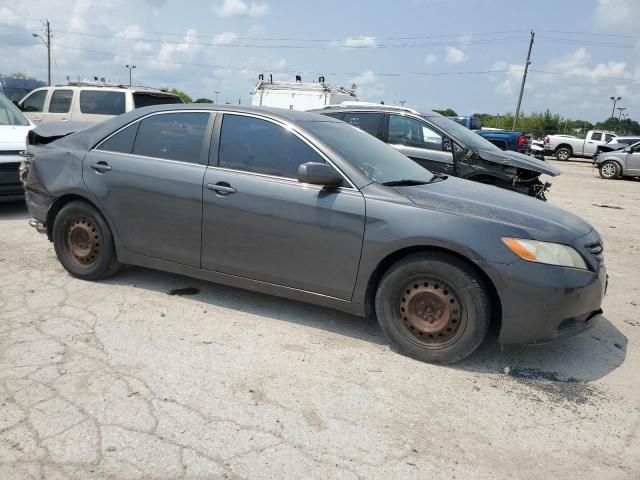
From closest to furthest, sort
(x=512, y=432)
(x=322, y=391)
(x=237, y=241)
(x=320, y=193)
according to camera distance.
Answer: (x=512, y=432)
(x=322, y=391)
(x=320, y=193)
(x=237, y=241)

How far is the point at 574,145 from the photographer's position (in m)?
29.2

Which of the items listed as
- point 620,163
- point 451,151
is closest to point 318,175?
point 451,151

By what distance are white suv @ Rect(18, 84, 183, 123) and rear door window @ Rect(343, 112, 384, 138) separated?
399 cm

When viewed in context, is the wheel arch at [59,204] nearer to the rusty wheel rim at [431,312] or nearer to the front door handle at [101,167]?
the front door handle at [101,167]

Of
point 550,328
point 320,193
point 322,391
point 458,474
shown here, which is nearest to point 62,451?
point 322,391

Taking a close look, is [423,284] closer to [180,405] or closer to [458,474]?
[458,474]

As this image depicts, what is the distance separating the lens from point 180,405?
2988 mm

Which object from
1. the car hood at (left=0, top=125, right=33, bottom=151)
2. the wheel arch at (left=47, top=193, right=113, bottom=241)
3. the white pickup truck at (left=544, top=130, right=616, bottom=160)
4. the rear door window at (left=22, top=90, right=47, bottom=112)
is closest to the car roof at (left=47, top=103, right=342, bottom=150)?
the wheel arch at (left=47, top=193, right=113, bottom=241)

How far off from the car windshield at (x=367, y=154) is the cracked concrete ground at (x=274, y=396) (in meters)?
1.19

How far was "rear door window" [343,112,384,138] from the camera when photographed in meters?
8.43

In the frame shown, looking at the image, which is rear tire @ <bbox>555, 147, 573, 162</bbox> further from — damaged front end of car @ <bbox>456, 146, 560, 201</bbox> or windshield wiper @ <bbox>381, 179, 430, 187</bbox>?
windshield wiper @ <bbox>381, 179, 430, 187</bbox>

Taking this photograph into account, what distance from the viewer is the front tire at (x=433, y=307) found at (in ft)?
11.3

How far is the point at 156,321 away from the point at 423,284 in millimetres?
2001

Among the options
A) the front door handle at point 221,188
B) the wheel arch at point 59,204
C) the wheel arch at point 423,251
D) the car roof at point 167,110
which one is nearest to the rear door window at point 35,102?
the car roof at point 167,110
